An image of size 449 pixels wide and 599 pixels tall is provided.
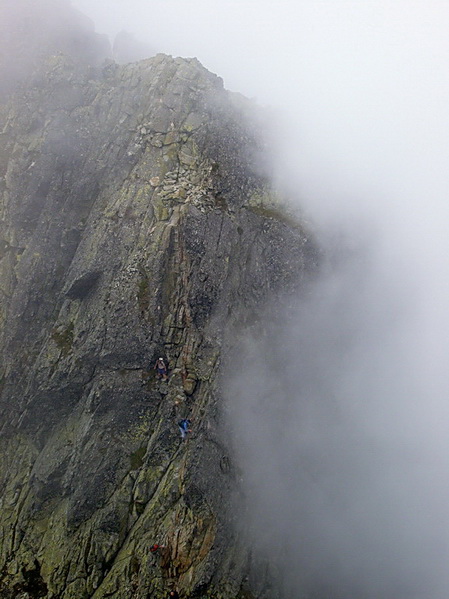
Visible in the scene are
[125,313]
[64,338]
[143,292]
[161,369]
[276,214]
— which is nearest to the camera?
[161,369]

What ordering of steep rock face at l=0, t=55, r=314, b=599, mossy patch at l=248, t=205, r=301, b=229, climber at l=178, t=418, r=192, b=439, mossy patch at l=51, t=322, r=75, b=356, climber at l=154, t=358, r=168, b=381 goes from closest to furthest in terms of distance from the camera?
steep rock face at l=0, t=55, r=314, b=599
climber at l=178, t=418, r=192, b=439
climber at l=154, t=358, r=168, b=381
mossy patch at l=51, t=322, r=75, b=356
mossy patch at l=248, t=205, r=301, b=229

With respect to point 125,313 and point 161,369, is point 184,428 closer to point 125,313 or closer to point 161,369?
point 161,369

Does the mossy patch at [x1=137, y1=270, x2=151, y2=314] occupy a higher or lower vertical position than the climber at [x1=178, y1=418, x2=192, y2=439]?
higher

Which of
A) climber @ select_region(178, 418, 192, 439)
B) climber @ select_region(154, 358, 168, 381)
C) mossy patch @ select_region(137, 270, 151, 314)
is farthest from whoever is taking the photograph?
mossy patch @ select_region(137, 270, 151, 314)

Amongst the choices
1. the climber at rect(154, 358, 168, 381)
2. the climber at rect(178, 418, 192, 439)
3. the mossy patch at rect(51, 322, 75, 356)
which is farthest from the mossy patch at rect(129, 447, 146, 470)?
the mossy patch at rect(51, 322, 75, 356)

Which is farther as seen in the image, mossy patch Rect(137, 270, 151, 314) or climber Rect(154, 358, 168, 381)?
mossy patch Rect(137, 270, 151, 314)

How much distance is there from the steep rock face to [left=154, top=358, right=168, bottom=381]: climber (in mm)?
599

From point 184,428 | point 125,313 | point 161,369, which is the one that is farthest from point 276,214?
point 184,428

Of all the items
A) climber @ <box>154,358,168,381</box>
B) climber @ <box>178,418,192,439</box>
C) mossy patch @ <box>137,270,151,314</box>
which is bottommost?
climber @ <box>178,418,192,439</box>

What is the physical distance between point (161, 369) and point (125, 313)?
6.08m

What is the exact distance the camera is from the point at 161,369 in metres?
35.9

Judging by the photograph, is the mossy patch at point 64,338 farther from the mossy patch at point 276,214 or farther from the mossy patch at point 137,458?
the mossy patch at point 276,214

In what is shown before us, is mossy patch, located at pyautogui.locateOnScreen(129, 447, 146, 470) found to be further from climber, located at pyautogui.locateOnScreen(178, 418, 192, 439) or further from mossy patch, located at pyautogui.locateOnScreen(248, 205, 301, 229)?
mossy patch, located at pyautogui.locateOnScreen(248, 205, 301, 229)

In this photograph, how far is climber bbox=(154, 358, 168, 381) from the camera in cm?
3594
